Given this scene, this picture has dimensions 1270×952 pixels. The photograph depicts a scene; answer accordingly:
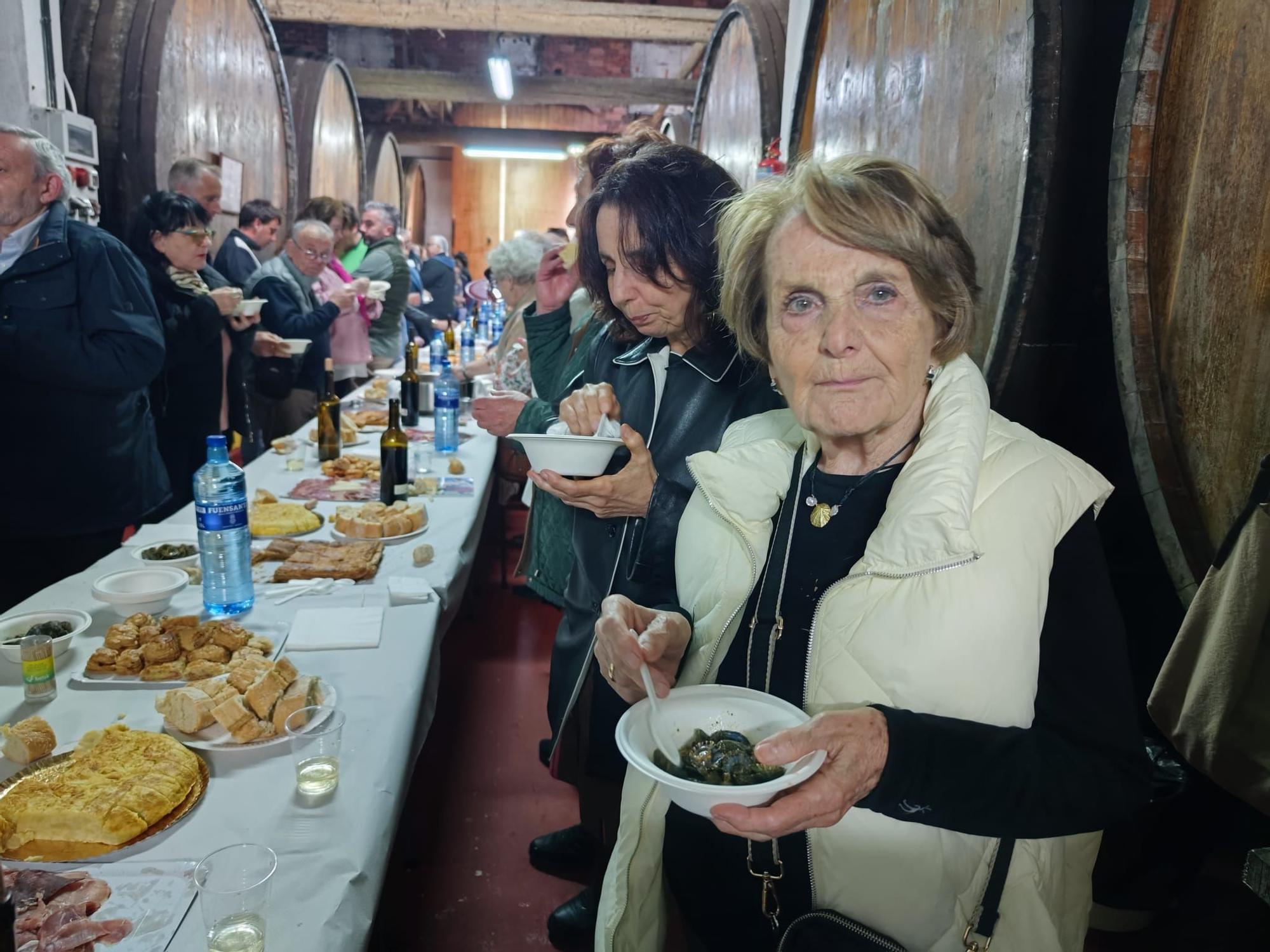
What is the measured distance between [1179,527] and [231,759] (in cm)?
172

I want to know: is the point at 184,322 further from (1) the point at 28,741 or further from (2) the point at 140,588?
(1) the point at 28,741

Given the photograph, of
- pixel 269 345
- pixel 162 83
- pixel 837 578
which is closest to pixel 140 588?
pixel 837 578

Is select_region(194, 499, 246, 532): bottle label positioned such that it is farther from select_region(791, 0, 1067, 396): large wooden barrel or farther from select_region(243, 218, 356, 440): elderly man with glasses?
select_region(243, 218, 356, 440): elderly man with glasses

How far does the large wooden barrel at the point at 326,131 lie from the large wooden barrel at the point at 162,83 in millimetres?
797

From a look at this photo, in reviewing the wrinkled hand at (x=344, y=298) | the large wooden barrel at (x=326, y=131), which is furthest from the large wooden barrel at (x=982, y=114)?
the large wooden barrel at (x=326, y=131)

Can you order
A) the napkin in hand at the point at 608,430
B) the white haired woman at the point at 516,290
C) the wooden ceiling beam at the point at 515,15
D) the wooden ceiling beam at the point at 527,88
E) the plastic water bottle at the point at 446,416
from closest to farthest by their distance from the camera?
the napkin in hand at the point at 608,430 → the plastic water bottle at the point at 446,416 → the white haired woman at the point at 516,290 → the wooden ceiling beam at the point at 515,15 → the wooden ceiling beam at the point at 527,88

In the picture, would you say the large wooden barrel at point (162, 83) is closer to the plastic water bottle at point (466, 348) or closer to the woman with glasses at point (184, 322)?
the woman with glasses at point (184, 322)

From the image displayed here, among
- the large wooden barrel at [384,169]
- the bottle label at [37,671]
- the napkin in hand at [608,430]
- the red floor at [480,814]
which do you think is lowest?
the red floor at [480,814]

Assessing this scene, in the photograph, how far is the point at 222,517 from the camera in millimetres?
1908

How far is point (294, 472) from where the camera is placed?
11.0 ft

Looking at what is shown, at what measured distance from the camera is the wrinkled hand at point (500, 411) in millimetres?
2576

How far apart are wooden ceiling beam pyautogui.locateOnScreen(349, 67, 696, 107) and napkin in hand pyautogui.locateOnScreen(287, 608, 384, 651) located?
7.90 meters

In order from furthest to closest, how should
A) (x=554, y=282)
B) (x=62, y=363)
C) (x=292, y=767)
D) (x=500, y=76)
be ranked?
(x=500, y=76) < (x=554, y=282) < (x=62, y=363) < (x=292, y=767)

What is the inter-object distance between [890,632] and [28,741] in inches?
54.4
